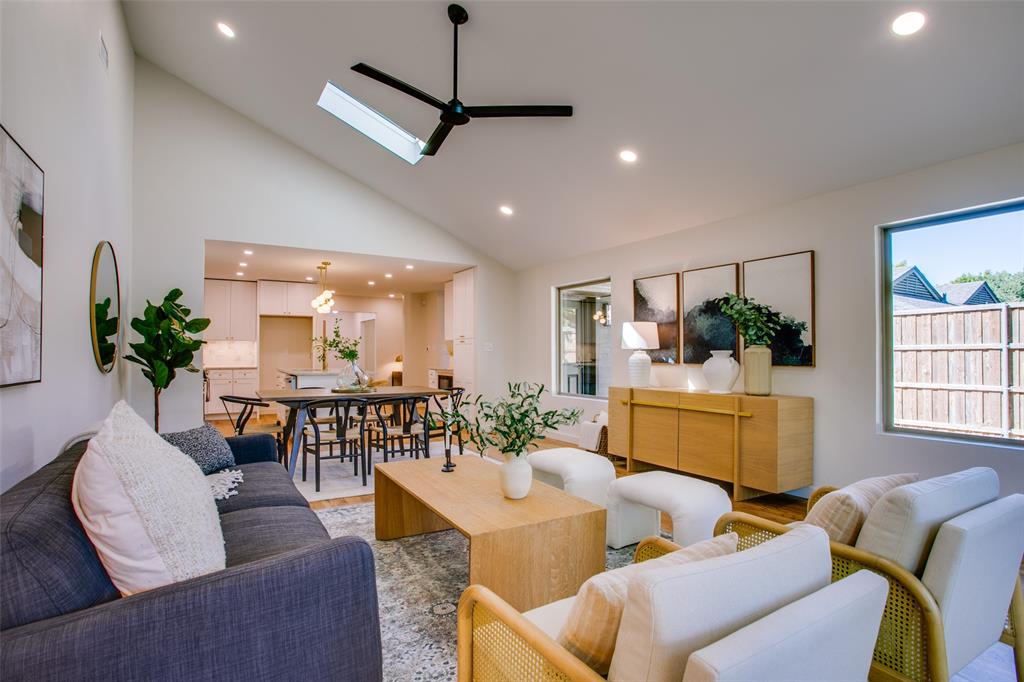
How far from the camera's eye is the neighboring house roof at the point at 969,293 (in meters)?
3.34

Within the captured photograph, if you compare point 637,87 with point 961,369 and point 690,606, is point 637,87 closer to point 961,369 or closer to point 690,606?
point 961,369

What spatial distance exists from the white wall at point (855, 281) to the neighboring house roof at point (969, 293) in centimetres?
40

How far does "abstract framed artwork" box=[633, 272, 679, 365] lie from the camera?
5.21m

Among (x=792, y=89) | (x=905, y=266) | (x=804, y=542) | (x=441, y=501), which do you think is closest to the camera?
(x=804, y=542)

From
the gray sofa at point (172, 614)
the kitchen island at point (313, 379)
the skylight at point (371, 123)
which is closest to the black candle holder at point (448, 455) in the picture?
the gray sofa at point (172, 614)

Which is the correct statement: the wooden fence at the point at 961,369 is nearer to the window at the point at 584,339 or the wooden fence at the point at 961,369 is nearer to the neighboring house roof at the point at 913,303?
the neighboring house roof at the point at 913,303

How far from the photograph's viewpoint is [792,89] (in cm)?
317

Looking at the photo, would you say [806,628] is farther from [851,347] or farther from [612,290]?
[612,290]

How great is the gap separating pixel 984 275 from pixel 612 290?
3302mm

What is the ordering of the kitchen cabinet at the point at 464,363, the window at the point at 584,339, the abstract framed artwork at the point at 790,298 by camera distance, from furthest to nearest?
the kitchen cabinet at the point at 464,363, the window at the point at 584,339, the abstract framed artwork at the point at 790,298

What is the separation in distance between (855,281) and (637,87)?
2.13 m

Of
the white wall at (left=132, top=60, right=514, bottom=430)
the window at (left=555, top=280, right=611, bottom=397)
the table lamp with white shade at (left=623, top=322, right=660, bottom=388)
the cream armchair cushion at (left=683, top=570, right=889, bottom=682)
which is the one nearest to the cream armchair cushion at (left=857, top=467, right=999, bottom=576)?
the cream armchair cushion at (left=683, top=570, right=889, bottom=682)

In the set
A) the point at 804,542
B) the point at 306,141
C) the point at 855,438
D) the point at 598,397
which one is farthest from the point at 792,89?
the point at 306,141

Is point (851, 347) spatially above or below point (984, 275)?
below
